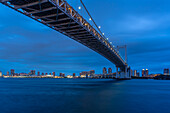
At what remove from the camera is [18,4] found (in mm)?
19312

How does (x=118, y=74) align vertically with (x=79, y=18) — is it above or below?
below

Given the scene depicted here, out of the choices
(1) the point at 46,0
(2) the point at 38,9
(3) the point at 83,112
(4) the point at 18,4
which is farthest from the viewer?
(2) the point at 38,9

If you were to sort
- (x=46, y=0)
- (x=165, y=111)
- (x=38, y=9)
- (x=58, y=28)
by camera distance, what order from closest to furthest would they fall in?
(x=165, y=111) → (x=46, y=0) → (x=38, y=9) → (x=58, y=28)

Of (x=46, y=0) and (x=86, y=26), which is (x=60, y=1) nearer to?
(x=46, y=0)

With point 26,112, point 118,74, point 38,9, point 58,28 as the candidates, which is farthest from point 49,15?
point 118,74

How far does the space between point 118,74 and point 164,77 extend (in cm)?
9246

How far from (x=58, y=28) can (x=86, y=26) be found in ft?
16.9

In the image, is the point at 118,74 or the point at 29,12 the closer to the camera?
the point at 29,12

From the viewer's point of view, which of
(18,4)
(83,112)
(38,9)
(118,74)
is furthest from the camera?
(118,74)

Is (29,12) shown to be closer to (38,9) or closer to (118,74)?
(38,9)

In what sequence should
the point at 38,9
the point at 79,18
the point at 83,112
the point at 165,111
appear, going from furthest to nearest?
1. the point at 79,18
2. the point at 38,9
3. the point at 165,111
4. the point at 83,112

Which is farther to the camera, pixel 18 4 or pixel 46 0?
pixel 18 4

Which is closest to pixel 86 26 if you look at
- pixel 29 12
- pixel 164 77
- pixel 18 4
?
pixel 29 12

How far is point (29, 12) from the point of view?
21.2 m
